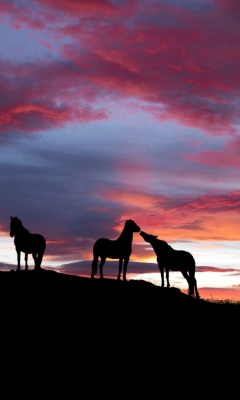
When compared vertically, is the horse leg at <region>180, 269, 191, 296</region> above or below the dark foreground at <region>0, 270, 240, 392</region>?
above

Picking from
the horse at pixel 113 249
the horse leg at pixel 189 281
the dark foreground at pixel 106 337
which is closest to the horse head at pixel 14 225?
the dark foreground at pixel 106 337

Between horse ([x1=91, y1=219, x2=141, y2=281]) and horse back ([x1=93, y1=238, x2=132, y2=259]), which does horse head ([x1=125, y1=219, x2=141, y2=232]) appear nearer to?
horse ([x1=91, y1=219, x2=141, y2=281])

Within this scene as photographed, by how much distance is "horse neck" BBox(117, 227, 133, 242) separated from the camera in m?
28.2

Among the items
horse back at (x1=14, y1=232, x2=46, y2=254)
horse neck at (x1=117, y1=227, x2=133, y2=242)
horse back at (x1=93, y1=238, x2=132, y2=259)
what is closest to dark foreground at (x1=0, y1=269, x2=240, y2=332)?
horse back at (x1=93, y1=238, x2=132, y2=259)

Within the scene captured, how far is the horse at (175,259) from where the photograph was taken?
29.5 metres

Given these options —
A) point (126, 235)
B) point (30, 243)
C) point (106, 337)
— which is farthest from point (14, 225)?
point (106, 337)

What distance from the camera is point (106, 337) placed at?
1905 centimetres

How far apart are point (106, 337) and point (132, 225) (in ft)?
34.0

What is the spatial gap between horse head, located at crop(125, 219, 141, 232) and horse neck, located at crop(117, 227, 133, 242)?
228 mm

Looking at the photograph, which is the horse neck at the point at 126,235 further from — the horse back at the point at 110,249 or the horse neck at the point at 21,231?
the horse neck at the point at 21,231

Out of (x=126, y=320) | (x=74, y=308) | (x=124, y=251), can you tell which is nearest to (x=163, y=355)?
(x=126, y=320)

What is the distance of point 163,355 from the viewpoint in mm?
18328

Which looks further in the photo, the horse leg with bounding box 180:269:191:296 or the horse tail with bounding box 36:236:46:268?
the horse leg with bounding box 180:269:191:296

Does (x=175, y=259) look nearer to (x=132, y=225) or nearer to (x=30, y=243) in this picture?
(x=132, y=225)
